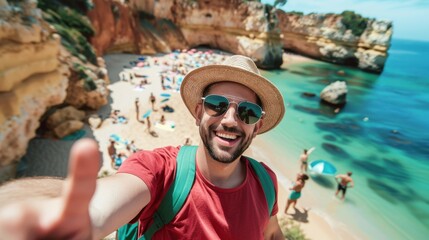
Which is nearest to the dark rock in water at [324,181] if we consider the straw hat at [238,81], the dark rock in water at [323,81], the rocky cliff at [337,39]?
the straw hat at [238,81]

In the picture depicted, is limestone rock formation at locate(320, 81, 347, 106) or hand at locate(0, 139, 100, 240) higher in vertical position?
hand at locate(0, 139, 100, 240)

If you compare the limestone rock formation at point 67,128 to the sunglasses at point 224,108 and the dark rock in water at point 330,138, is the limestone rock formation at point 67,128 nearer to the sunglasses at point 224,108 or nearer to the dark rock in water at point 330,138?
the sunglasses at point 224,108

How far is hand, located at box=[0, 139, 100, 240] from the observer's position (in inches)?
22.5

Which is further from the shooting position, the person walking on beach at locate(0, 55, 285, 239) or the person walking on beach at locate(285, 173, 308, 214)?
the person walking on beach at locate(285, 173, 308, 214)

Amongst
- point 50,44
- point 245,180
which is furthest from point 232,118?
point 50,44

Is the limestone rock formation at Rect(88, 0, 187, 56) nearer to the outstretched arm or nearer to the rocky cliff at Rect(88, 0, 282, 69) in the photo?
the rocky cliff at Rect(88, 0, 282, 69)

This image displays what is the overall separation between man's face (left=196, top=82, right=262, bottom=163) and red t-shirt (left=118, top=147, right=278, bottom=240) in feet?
0.83

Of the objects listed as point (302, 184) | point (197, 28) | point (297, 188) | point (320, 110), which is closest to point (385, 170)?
point (302, 184)

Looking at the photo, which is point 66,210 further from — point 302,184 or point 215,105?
point 302,184

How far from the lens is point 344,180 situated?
9.27m

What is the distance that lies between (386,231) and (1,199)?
11077 mm

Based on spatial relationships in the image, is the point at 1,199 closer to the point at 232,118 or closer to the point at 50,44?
the point at 232,118

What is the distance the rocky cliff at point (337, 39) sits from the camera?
3672cm

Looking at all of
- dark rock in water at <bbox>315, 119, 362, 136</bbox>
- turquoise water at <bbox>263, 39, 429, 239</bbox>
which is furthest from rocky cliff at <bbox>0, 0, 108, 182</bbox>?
dark rock in water at <bbox>315, 119, 362, 136</bbox>
